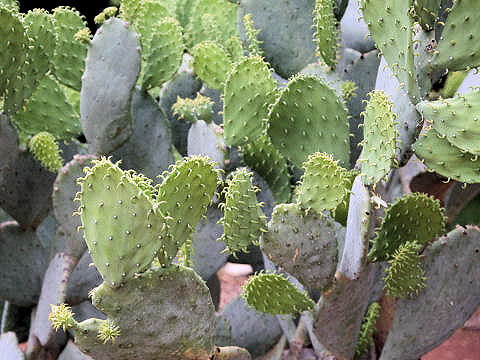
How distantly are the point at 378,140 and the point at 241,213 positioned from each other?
0.93ft

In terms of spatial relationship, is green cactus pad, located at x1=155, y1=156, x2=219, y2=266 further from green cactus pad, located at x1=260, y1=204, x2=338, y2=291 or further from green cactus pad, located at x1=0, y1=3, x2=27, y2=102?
green cactus pad, located at x1=0, y1=3, x2=27, y2=102

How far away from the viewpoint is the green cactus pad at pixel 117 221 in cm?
86

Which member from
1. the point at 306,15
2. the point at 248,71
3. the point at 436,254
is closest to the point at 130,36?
the point at 248,71

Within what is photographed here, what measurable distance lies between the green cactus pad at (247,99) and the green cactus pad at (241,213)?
0.30m

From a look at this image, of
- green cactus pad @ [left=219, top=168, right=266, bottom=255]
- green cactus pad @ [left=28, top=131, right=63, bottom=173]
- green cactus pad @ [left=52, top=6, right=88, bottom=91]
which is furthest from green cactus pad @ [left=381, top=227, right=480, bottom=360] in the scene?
green cactus pad @ [left=52, top=6, right=88, bottom=91]

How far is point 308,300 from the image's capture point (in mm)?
1198

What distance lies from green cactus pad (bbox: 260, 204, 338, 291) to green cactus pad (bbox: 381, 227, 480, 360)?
285 millimetres

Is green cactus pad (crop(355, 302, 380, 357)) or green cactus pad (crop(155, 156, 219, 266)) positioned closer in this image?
green cactus pad (crop(155, 156, 219, 266))

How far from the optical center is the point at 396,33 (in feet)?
3.47

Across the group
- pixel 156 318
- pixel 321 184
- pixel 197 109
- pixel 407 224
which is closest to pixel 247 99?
pixel 197 109

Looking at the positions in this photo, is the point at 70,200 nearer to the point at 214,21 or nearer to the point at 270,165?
the point at 270,165

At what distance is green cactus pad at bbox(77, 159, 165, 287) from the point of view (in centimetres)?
86

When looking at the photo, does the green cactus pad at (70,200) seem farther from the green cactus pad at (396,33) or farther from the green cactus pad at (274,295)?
the green cactus pad at (396,33)

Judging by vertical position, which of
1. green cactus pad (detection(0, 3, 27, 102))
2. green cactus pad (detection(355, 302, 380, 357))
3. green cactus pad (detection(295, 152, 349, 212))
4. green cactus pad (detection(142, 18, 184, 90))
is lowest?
green cactus pad (detection(355, 302, 380, 357))
